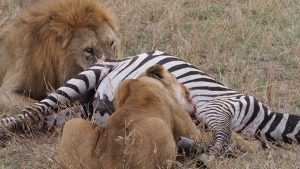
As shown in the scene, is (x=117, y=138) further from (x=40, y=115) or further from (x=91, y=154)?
(x=40, y=115)

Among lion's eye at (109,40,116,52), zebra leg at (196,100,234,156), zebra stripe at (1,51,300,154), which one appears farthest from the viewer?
lion's eye at (109,40,116,52)

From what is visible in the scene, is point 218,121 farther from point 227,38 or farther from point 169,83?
point 227,38

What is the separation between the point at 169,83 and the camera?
4.57 meters

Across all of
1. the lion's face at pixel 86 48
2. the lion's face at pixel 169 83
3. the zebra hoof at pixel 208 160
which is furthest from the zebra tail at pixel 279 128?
the lion's face at pixel 86 48

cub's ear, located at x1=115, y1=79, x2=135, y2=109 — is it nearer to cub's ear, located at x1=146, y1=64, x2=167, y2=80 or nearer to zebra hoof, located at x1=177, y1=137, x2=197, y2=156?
cub's ear, located at x1=146, y1=64, x2=167, y2=80

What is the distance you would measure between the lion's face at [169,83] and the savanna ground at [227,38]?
2.49 feet

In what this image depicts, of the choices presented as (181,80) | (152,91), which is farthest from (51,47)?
(152,91)

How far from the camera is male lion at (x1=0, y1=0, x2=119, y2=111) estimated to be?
6.09 meters

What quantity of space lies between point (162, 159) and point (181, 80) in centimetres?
144

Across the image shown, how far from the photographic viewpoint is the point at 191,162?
4.34m

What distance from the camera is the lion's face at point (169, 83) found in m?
4.52

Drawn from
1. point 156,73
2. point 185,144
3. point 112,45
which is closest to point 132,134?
point 185,144

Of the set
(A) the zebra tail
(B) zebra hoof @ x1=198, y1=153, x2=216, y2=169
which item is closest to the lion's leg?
(B) zebra hoof @ x1=198, y1=153, x2=216, y2=169

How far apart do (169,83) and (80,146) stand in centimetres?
84
